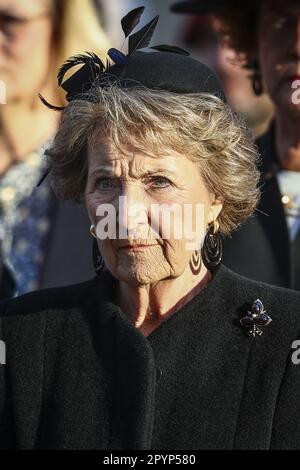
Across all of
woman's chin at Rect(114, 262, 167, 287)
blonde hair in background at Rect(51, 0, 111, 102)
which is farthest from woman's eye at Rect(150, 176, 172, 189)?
blonde hair in background at Rect(51, 0, 111, 102)

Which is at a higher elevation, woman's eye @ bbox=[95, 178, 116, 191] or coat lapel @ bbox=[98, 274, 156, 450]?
woman's eye @ bbox=[95, 178, 116, 191]

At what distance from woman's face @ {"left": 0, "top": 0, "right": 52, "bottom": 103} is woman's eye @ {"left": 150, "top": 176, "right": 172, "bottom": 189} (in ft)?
6.50

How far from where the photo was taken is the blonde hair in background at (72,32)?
5297 millimetres

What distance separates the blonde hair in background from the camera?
530cm

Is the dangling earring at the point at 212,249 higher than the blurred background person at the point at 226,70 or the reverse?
the reverse

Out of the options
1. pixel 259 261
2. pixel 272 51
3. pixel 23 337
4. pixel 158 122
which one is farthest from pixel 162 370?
pixel 272 51

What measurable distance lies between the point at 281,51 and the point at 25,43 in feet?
4.07

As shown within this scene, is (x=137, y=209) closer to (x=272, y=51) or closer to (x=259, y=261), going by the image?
(x=259, y=261)

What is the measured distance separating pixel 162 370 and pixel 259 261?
4.79ft

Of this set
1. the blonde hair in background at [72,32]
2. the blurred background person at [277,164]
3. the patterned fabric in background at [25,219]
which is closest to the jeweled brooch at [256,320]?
the blurred background person at [277,164]

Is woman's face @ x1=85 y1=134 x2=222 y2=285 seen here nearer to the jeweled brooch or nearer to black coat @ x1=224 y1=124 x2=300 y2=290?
the jeweled brooch

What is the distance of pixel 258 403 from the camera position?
130 inches

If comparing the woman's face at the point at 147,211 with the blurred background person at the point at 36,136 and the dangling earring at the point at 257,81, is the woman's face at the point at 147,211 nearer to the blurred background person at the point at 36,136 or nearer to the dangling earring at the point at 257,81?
the blurred background person at the point at 36,136

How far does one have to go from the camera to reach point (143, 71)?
3.49 m
